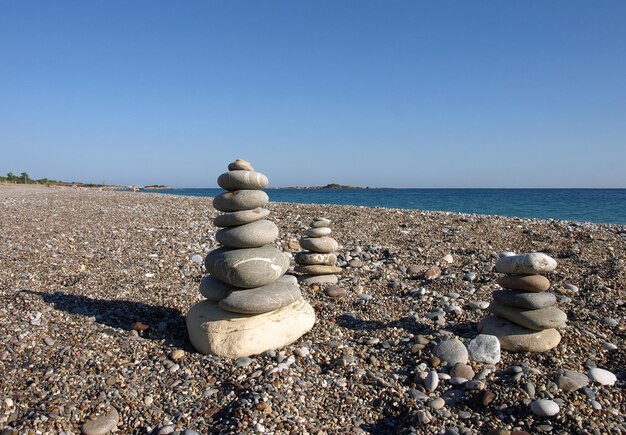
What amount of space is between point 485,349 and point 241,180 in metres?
3.80

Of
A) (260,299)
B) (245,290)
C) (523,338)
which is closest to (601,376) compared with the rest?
(523,338)

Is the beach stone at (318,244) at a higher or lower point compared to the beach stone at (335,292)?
higher

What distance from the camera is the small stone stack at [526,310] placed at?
5.38 meters

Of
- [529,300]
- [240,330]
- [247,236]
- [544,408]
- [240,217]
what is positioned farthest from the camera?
[240,217]

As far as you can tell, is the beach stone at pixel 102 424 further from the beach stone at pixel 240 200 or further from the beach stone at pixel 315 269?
the beach stone at pixel 315 269

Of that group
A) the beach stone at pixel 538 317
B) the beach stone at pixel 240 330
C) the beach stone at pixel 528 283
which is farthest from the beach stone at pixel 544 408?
the beach stone at pixel 240 330

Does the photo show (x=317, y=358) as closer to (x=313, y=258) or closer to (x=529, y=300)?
(x=529, y=300)

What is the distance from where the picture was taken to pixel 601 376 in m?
4.61

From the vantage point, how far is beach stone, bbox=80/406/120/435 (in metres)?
3.82

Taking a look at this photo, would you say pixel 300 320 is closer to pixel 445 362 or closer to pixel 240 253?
pixel 240 253

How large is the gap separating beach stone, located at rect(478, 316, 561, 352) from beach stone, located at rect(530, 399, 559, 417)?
1.29 metres

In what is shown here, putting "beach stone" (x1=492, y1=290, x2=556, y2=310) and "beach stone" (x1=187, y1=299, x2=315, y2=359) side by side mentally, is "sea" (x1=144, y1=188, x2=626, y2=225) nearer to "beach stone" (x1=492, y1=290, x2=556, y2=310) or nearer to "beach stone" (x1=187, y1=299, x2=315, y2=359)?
"beach stone" (x1=492, y1=290, x2=556, y2=310)

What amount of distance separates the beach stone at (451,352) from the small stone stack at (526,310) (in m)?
0.67

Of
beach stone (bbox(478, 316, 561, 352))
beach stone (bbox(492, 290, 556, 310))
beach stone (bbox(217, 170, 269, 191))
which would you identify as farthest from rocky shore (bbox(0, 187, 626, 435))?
beach stone (bbox(217, 170, 269, 191))
